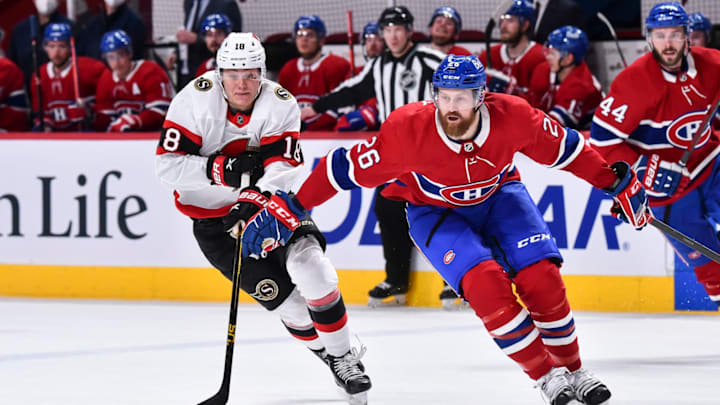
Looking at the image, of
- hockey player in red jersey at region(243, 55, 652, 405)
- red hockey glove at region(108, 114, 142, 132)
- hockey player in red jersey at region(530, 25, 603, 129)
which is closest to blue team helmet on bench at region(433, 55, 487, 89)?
hockey player in red jersey at region(243, 55, 652, 405)

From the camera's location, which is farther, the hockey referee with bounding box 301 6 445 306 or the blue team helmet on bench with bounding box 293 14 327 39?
the blue team helmet on bench with bounding box 293 14 327 39

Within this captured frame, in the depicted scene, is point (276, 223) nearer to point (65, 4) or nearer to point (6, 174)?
point (6, 174)

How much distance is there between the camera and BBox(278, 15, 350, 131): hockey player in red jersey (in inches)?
289

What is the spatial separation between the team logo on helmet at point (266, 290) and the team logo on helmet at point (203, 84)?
0.72m

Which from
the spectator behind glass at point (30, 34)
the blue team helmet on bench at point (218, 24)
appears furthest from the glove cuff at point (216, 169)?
the spectator behind glass at point (30, 34)

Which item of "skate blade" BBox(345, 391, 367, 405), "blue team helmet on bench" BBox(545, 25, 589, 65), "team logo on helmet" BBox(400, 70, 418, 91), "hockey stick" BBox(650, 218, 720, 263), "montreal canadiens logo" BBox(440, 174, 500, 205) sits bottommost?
"skate blade" BBox(345, 391, 367, 405)

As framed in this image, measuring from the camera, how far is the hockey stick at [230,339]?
3875 millimetres

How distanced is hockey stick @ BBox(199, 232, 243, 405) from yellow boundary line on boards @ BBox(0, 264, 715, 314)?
8.51 ft

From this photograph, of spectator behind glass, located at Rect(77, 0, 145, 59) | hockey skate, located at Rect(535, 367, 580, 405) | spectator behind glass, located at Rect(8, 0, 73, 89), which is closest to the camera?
hockey skate, located at Rect(535, 367, 580, 405)

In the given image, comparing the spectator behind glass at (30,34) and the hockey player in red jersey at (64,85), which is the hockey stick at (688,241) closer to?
the hockey player in red jersey at (64,85)

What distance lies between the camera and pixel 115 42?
761cm

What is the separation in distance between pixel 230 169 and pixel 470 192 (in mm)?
839

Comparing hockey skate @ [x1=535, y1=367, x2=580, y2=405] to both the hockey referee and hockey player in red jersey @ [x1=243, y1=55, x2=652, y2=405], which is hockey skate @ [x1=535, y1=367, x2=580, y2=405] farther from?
the hockey referee

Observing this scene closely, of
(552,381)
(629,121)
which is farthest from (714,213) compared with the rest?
(552,381)
